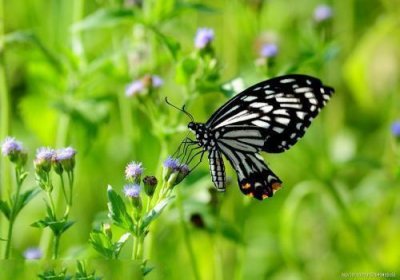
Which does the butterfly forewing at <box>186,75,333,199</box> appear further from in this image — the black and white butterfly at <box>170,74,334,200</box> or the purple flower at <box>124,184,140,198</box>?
the purple flower at <box>124,184,140,198</box>

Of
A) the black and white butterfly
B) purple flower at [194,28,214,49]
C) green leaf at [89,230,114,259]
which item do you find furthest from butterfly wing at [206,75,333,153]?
green leaf at [89,230,114,259]

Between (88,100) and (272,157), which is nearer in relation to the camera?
(88,100)

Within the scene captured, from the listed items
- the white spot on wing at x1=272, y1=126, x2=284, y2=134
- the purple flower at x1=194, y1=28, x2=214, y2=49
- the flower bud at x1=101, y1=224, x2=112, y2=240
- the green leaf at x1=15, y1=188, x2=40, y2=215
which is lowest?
the flower bud at x1=101, y1=224, x2=112, y2=240

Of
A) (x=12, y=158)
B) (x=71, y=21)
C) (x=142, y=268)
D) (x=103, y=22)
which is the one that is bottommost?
(x=142, y=268)

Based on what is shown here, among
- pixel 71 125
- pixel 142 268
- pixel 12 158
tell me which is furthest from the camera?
pixel 71 125

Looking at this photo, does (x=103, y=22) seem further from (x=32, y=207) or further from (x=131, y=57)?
(x=32, y=207)

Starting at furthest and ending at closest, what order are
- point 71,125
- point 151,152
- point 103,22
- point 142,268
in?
point 151,152
point 71,125
point 103,22
point 142,268

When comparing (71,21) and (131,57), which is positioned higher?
(71,21)

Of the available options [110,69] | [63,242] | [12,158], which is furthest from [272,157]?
[12,158]
